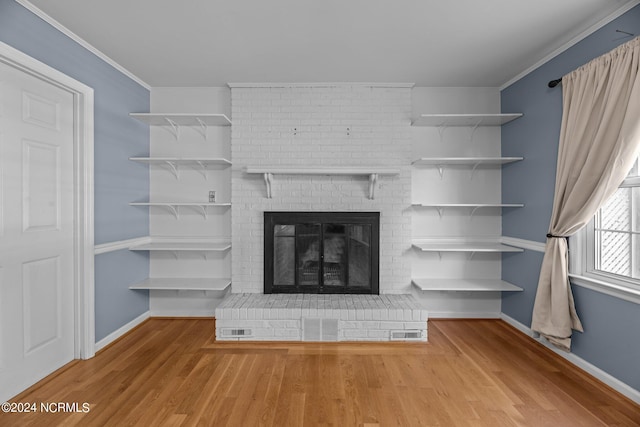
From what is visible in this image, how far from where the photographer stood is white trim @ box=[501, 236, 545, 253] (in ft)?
9.81

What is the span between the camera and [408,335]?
3053 millimetres

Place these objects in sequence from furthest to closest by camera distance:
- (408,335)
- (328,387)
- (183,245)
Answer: (183,245), (408,335), (328,387)

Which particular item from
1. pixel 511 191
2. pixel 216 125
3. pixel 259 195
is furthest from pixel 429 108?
pixel 216 125

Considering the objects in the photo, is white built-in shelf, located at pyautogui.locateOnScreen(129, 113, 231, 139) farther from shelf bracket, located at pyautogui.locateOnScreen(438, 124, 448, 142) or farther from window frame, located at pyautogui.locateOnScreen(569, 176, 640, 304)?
window frame, located at pyautogui.locateOnScreen(569, 176, 640, 304)

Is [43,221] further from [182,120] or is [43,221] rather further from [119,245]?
[182,120]

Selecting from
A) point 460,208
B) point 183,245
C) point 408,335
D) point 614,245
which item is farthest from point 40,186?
point 614,245

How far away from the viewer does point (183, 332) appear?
128 inches

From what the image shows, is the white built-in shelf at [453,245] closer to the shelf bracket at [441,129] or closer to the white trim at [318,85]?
the shelf bracket at [441,129]

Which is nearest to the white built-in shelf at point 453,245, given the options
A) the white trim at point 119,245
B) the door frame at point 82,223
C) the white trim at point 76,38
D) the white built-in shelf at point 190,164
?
the white built-in shelf at point 190,164

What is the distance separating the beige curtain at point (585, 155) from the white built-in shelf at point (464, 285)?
51 cm

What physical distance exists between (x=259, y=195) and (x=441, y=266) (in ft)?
7.07

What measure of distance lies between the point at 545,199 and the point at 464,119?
3.58ft

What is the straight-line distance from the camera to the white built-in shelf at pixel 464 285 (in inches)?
129

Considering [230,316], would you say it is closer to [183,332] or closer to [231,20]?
[183,332]
